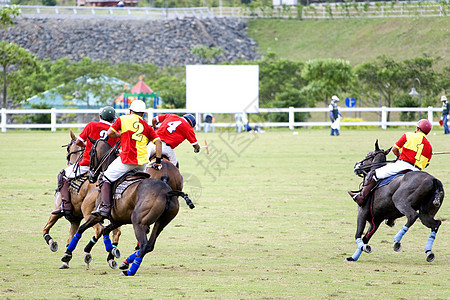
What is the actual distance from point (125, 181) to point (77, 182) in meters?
1.60

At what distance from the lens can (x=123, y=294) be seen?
8.42 metres

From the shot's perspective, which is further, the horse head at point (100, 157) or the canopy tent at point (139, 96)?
the canopy tent at point (139, 96)

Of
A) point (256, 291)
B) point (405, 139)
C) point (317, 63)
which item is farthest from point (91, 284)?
point (317, 63)

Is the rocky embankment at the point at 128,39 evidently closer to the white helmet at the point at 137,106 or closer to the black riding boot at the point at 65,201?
the black riding boot at the point at 65,201

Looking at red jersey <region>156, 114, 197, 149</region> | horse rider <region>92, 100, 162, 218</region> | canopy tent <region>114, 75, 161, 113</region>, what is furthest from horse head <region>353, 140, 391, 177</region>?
canopy tent <region>114, 75, 161, 113</region>

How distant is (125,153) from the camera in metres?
10.3

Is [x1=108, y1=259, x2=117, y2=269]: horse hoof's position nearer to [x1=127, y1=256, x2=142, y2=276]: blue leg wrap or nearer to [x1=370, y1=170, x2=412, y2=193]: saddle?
[x1=127, y1=256, x2=142, y2=276]: blue leg wrap

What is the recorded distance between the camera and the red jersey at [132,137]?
10.3 m

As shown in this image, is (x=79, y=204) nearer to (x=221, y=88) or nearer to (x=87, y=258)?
→ (x=87, y=258)

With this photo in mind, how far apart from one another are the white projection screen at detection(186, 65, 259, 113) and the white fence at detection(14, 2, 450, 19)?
43694 millimetres

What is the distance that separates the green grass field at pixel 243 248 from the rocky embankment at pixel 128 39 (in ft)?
207

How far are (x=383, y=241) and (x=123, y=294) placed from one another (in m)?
5.81

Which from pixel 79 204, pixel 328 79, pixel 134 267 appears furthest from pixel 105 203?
pixel 328 79

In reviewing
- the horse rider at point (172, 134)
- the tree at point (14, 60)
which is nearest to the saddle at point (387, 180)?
the horse rider at point (172, 134)
